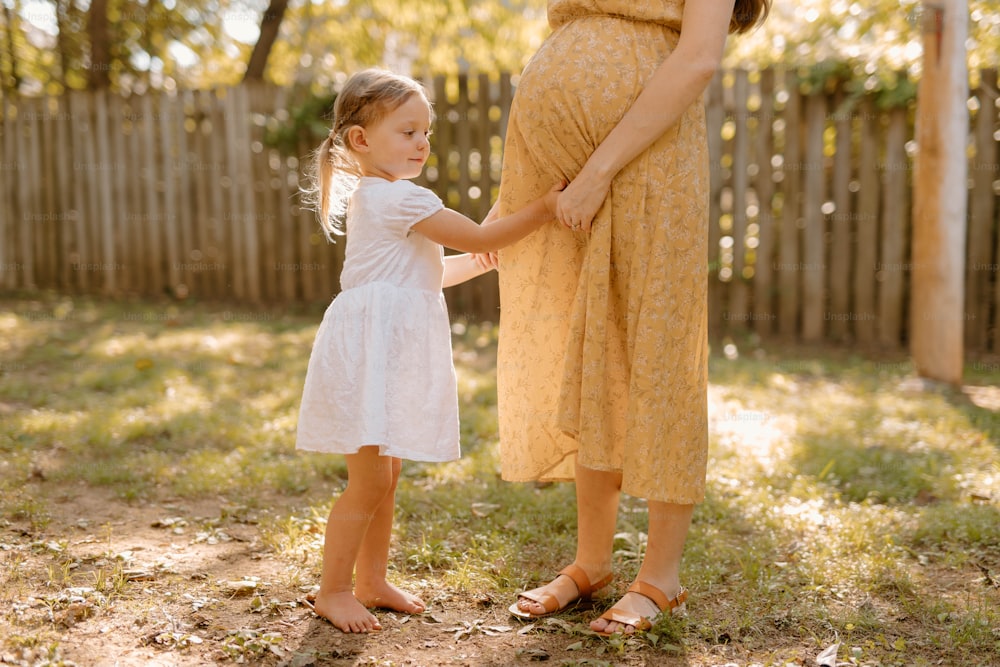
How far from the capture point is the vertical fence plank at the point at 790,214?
6.50m

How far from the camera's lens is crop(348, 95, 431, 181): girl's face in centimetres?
245

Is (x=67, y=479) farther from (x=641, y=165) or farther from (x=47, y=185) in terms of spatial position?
(x=47, y=185)

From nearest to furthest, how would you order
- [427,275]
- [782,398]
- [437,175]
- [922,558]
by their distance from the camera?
[427,275] < [922,558] < [782,398] < [437,175]

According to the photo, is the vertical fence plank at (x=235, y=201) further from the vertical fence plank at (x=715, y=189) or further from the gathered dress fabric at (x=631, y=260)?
the gathered dress fabric at (x=631, y=260)

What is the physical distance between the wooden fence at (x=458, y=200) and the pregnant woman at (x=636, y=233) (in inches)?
167

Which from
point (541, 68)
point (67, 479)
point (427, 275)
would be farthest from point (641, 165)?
point (67, 479)

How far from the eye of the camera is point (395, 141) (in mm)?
2453

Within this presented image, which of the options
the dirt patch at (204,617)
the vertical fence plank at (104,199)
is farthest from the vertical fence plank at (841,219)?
the vertical fence plank at (104,199)

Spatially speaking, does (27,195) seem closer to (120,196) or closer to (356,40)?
(120,196)

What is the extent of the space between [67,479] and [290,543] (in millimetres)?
1148

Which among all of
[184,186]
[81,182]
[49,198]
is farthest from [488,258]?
[49,198]

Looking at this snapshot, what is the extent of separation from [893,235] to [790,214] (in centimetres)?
69

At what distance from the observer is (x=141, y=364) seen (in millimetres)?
5316

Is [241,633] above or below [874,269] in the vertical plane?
below
